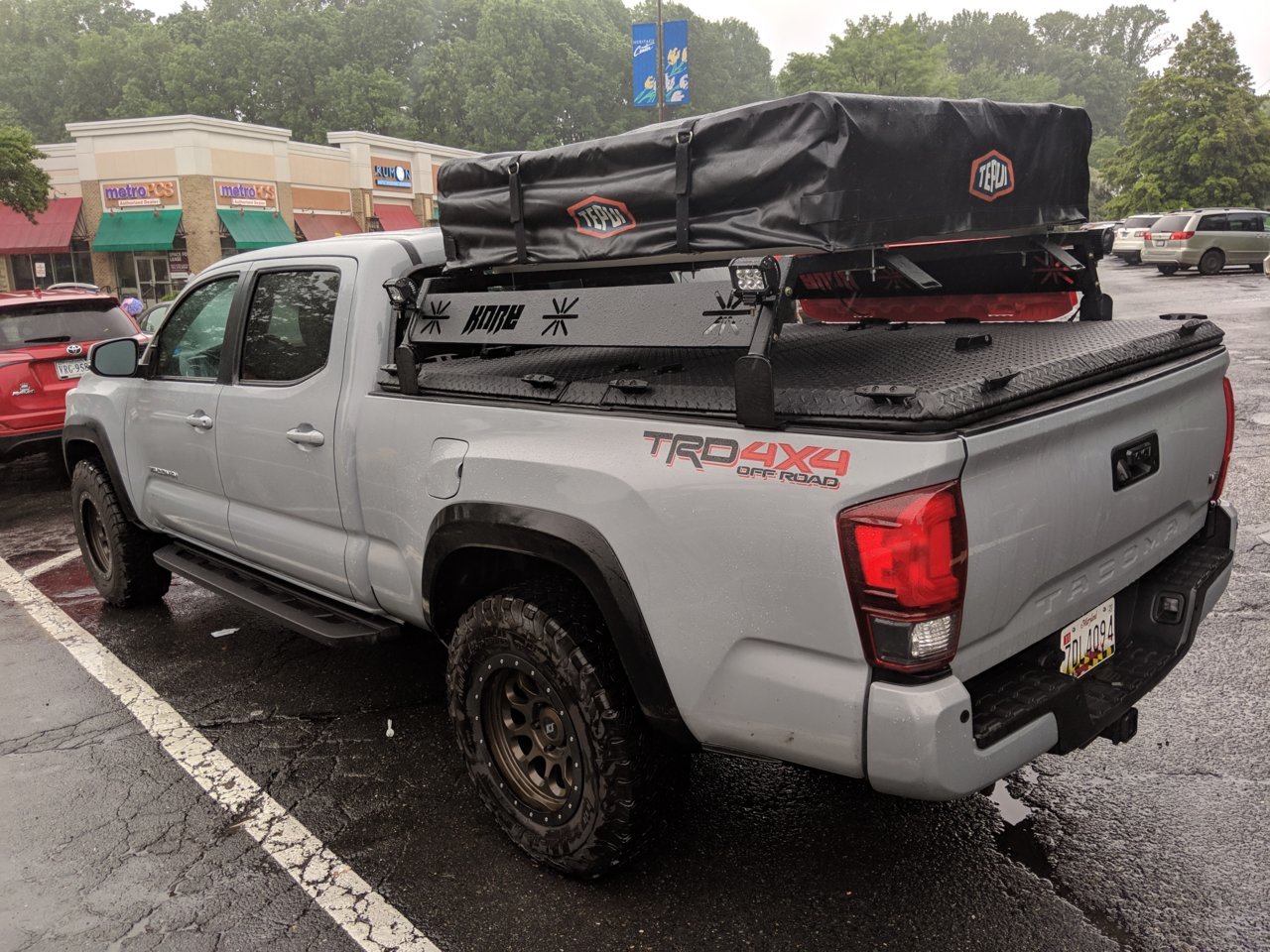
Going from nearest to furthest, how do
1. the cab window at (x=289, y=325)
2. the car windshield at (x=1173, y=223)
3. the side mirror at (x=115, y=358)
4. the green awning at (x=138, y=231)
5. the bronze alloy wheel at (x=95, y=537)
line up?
the cab window at (x=289, y=325)
the side mirror at (x=115, y=358)
the bronze alloy wheel at (x=95, y=537)
the car windshield at (x=1173, y=223)
the green awning at (x=138, y=231)

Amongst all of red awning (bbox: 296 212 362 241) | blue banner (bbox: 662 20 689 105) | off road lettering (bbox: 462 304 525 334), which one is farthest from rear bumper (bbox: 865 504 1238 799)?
red awning (bbox: 296 212 362 241)

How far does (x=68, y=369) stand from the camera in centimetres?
855

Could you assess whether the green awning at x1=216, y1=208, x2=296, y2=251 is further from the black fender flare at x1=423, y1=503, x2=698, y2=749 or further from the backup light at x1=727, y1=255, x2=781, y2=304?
the backup light at x1=727, y1=255, x2=781, y2=304

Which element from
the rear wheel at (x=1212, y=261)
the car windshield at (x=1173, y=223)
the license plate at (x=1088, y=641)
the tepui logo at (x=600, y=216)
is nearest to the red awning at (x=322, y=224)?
the car windshield at (x=1173, y=223)

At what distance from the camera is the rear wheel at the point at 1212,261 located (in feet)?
86.0

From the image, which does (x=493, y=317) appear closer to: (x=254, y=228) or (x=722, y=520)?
(x=722, y=520)

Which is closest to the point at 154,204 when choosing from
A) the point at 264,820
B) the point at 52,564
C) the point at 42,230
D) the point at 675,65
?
the point at 42,230

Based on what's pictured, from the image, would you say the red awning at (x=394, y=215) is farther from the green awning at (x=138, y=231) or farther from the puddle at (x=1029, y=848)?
the puddle at (x=1029, y=848)

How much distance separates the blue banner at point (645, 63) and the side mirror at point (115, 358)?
2137 cm

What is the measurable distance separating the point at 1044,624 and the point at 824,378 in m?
0.83

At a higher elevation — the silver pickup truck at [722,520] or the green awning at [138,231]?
the green awning at [138,231]

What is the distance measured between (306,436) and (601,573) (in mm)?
1587

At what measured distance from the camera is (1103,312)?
3.68 metres

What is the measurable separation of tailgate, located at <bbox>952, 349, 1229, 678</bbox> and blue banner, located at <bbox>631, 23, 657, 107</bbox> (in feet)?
75.8
